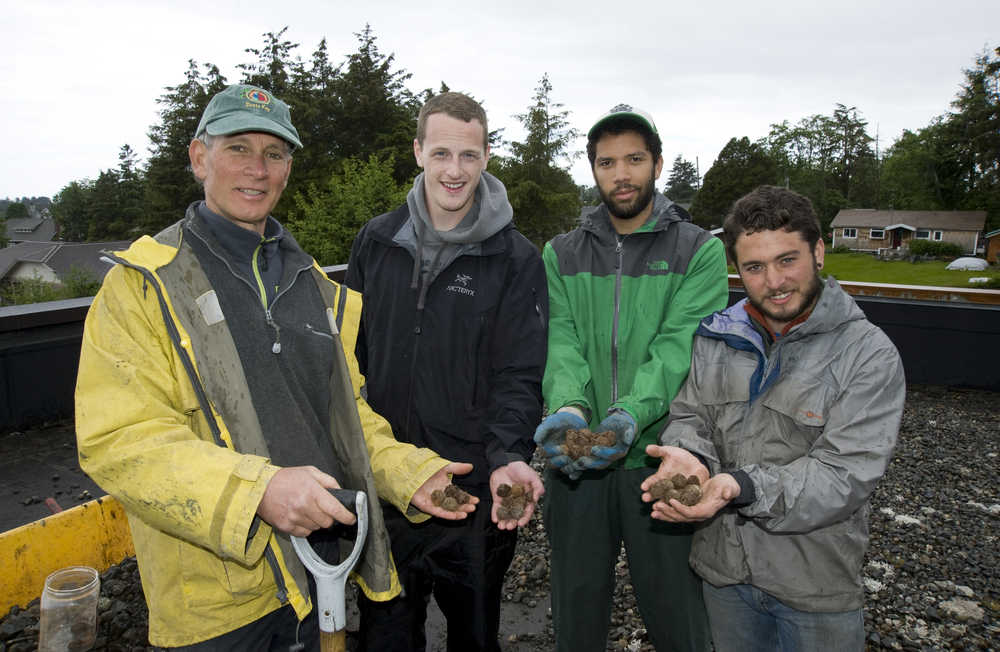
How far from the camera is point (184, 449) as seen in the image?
1715mm

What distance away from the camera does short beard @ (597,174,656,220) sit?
292 centimetres

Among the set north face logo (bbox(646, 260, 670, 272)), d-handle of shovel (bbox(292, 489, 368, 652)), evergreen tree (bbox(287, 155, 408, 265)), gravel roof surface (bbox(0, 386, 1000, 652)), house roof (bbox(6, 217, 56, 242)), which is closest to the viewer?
d-handle of shovel (bbox(292, 489, 368, 652))

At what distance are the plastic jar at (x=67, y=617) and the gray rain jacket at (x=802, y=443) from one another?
302 cm

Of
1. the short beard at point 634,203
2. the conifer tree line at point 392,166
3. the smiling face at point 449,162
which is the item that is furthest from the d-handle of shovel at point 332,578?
the conifer tree line at point 392,166

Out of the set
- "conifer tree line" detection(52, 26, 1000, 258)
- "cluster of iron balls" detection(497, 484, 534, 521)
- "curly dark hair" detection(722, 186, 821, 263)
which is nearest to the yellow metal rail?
"cluster of iron balls" detection(497, 484, 534, 521)

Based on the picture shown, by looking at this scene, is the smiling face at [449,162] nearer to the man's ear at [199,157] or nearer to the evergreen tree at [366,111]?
the man's ear at [199,157]

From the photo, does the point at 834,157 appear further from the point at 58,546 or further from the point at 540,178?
the point at 58,546

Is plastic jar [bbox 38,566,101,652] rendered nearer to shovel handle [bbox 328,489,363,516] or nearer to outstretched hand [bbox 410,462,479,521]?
outstretched hand [bbox 410,462,479,521]

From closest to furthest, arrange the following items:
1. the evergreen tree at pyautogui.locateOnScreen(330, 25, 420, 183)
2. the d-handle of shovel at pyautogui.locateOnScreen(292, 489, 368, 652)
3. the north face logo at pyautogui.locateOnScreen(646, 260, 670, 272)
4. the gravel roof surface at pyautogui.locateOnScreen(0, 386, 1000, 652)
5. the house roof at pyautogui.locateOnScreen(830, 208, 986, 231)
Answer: the d-handle of shovel at pyautogui.locateOnScreen(292, 489, 368, 652) → the north face logo at pyautogui.locateOnScreen(646, 260, 670, 272) → the gravel roof surface at pyautogui.locateOnScreen(0, 386, 1000, 652) → the evergreen tree at pyautogui.locateOnScreen(330, 25, 420, 183) → the house roof at pyautogui.locateOnScreen(830, 208, 986, 231)

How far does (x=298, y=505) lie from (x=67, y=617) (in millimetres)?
2449

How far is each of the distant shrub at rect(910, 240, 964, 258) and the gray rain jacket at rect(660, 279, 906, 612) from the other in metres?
67.8

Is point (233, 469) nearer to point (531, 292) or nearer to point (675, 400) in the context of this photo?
point (531, 292)

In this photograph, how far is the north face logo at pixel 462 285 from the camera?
2.71m

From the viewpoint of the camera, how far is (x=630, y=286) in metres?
2.91
